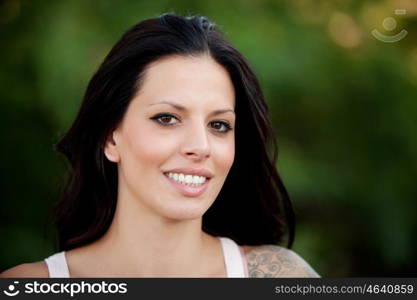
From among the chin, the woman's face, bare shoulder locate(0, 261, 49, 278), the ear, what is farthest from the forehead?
bare shoulder locate(0, 261, 49, 278)

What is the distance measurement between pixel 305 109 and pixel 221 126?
162 cm

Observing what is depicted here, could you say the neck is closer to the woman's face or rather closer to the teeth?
the woman's face

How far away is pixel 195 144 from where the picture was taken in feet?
8.44

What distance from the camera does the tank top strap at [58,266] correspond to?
9.21ft

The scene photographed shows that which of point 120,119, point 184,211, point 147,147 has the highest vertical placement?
point 120,119

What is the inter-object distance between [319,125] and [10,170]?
173 cm

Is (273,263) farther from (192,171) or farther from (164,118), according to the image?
(164,118)

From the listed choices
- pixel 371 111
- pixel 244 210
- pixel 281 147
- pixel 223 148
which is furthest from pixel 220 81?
pixel 371 111

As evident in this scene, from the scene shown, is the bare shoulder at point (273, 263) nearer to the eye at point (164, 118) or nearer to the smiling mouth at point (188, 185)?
the smiling mouth at point (188, 185)

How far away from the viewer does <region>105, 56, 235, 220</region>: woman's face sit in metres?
2.59

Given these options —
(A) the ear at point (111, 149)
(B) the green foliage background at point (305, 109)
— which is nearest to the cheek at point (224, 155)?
(A) the ear at point (111, 149)

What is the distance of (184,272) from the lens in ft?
9.23

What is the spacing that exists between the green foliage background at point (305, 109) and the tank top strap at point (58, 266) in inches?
45.7

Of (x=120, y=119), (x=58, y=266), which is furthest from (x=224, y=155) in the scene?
(x=58, y=266)
